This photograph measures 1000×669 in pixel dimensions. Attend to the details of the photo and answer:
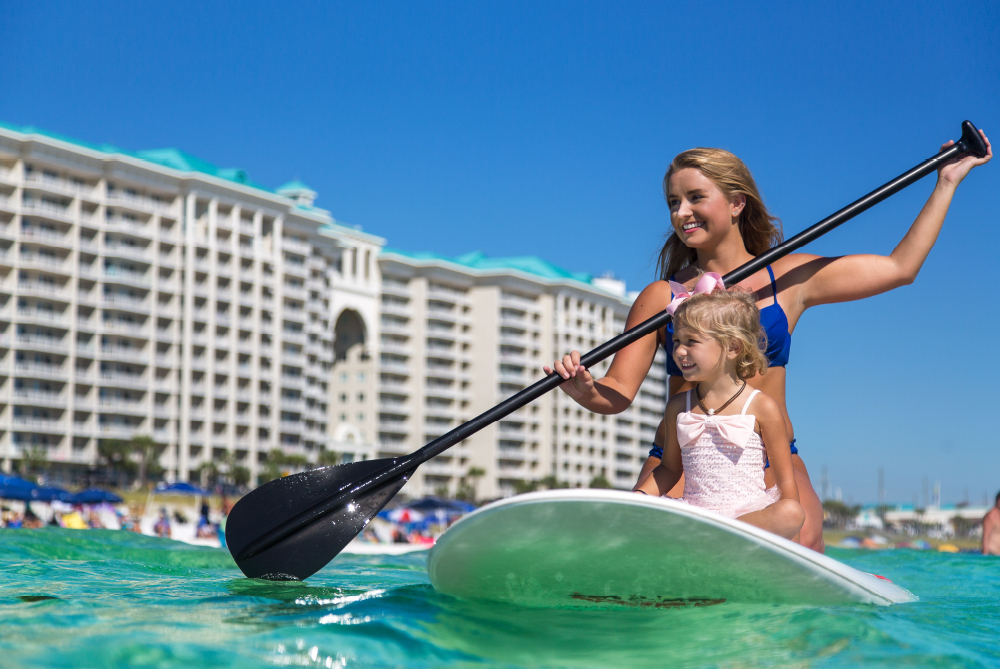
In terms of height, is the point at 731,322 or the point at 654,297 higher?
the point at 654,297

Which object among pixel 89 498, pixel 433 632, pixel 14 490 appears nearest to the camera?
pixel 433 632

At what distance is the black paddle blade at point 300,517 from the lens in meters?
4.41

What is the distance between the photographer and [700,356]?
11.7ft

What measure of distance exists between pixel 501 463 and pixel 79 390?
Answer: 41231mm

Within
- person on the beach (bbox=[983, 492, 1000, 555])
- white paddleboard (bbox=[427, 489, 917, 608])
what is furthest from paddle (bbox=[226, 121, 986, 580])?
person on the beach (bbox=[983, 492, 1000, 555])

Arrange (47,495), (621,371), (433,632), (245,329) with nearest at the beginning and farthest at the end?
1. (433,632)
2. (621,371)
3. (47,495)
4. (245,329)

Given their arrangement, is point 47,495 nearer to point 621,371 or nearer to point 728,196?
point 621,371

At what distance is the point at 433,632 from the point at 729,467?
128 cm

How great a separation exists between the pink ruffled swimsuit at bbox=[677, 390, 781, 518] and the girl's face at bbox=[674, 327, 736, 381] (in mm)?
154

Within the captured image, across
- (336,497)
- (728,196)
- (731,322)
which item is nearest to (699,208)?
(728,196)

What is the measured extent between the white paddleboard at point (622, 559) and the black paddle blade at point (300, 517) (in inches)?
39.2

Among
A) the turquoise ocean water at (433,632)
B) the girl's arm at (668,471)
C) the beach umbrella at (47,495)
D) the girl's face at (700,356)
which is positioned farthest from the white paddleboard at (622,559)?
the beach umbrella at (47,495)

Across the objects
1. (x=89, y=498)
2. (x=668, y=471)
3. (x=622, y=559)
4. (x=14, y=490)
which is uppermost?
(x=668, y=471)

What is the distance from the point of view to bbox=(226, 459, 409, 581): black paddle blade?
14.5ft
